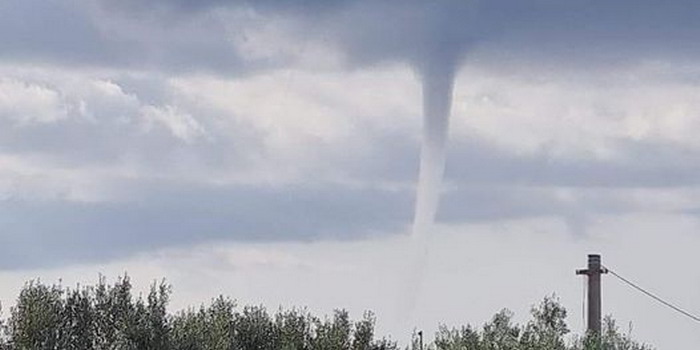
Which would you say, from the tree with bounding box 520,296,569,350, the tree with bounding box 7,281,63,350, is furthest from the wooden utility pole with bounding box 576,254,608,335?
the tree with bounding box 7,281,63,350

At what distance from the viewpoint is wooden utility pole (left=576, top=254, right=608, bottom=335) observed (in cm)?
8769

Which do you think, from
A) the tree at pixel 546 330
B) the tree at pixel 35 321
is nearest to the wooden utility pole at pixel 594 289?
the tree at pixel 546 330

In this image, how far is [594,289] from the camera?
298 feet

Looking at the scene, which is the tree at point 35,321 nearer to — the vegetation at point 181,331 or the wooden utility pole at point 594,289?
the vegetation at point 181,331

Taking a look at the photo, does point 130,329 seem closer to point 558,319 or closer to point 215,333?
point 215,333

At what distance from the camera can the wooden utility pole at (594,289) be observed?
87.7 metres

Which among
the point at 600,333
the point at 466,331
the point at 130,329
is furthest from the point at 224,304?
the point at 600,333

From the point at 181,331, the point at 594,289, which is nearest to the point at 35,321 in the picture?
the point at 181,331

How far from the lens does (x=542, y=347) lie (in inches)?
2965

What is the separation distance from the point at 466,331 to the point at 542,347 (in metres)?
6.34

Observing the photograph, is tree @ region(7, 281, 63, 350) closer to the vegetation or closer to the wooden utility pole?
the vegetation

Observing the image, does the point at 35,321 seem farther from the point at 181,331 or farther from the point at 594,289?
the point at 594,289

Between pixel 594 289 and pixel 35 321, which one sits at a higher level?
pixel 594 289

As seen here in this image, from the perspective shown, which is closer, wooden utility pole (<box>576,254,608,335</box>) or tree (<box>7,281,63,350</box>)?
tree (<box>7,281,63,350</box>)
